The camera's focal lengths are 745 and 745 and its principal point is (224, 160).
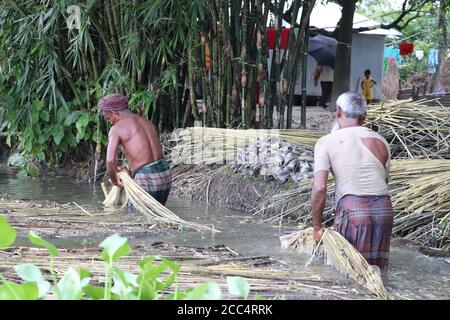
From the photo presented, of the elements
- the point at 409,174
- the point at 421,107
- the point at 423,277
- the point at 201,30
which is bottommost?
the point at 423,277

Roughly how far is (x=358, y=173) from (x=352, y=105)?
44 centimetres

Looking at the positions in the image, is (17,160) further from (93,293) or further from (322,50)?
(322,50)

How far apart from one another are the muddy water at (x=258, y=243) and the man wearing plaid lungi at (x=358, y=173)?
33 centimetres

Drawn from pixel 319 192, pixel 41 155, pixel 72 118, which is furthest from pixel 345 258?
pixel 41 155

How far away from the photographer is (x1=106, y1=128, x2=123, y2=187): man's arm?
692 centimetres

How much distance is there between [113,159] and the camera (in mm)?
6906

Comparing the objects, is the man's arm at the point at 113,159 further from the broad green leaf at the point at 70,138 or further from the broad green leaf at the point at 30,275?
the broad green leaf at the point at 30,275

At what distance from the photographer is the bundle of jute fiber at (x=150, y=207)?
6676mm

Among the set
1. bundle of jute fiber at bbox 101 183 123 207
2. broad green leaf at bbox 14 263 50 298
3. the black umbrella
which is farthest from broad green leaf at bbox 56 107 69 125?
the black umbrella

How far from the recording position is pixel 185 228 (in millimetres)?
6594
